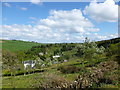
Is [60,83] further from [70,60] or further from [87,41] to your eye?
[70,60]

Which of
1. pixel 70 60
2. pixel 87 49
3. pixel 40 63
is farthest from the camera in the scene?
pixel 70 60

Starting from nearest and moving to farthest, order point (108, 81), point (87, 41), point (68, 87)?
1. point (68, 87)
2. point (108, 81)
3. point (87, 41)

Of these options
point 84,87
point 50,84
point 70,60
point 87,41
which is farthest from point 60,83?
point 70,60

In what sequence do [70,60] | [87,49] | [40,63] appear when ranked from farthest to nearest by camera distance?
[70,60]
[40,63]
[87,49]

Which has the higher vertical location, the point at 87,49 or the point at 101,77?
the point at 87,49

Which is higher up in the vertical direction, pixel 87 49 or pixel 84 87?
pixel 87 49

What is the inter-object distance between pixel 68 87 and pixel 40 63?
20.7 metres

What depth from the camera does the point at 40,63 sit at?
2908 centimetres

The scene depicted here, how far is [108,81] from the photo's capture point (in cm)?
957

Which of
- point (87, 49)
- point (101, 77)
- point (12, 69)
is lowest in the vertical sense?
point (12, 69)

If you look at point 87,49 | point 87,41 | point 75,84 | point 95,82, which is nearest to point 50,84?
point 75,84

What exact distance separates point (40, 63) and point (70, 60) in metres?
13.4

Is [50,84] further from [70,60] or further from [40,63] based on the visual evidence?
[70,60]

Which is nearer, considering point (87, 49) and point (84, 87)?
point (84, 87)
